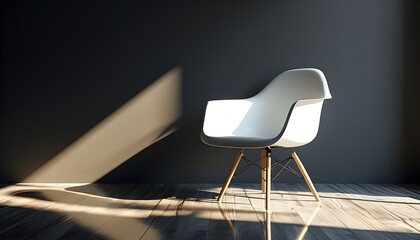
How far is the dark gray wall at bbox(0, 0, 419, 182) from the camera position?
304 cm

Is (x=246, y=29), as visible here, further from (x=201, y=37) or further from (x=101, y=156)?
(x=101, y=156)

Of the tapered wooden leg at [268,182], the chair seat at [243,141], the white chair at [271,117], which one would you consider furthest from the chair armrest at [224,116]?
the tapered wooden leg at [268,182]

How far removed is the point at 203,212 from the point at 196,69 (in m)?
1.22

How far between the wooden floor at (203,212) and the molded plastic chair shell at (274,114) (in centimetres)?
36

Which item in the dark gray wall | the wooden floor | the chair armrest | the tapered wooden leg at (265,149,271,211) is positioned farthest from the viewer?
the dark gray wall

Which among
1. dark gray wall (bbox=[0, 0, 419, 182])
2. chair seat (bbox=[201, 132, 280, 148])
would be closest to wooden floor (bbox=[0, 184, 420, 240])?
dark gray wall (bbox=[0, 0, 419, 182])

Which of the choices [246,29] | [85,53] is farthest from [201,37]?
[85,53]

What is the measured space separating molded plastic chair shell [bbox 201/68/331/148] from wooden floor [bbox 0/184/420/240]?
0.36 metres

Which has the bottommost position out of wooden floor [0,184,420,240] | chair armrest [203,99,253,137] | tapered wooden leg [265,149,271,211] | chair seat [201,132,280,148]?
wooden floor [0,184,420,240]

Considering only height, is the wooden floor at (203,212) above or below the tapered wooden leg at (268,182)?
below

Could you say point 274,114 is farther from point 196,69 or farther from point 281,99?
point 196,69

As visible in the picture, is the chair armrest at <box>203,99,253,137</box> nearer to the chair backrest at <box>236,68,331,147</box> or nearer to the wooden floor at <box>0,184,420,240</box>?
the chair backrest at <box>236,68,331,147</box>

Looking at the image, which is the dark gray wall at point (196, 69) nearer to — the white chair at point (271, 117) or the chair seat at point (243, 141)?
the white chair at point (271, 117)

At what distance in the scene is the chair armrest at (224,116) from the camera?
2525 mm
